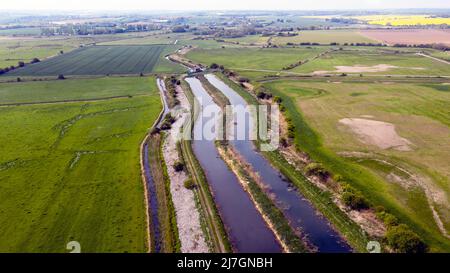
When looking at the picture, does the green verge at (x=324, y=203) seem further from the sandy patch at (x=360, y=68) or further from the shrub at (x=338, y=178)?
the sandy patch at (x=360, y=68)

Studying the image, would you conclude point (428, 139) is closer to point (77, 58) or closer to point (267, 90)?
point (267, 90)

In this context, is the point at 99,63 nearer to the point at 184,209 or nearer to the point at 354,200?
the point at 184,209

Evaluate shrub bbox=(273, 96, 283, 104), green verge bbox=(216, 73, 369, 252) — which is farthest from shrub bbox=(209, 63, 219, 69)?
green verge bbox=(216, 73, 369, 252)

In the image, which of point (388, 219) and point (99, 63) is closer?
point (388, 219)

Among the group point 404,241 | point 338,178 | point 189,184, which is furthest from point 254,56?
point 404,241
